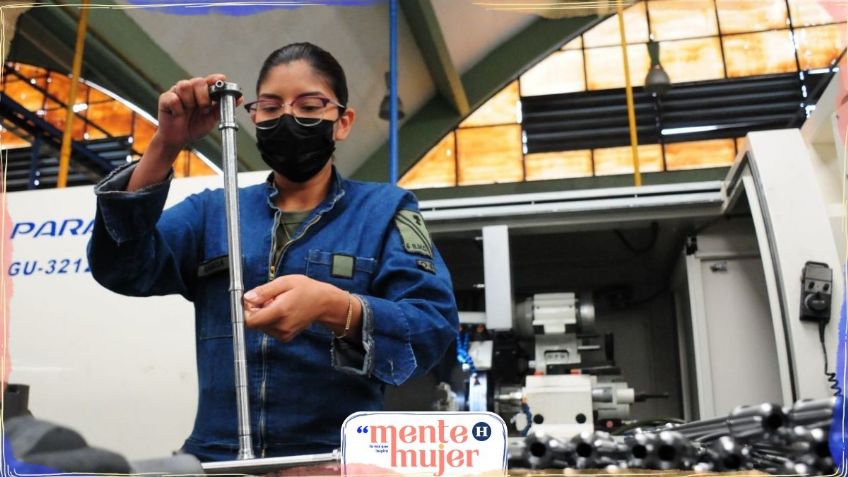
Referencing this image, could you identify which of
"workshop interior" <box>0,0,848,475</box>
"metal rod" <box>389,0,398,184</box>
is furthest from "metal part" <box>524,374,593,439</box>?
"metal rod" <box>389,0,398,184</box>

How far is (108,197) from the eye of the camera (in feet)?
2.08

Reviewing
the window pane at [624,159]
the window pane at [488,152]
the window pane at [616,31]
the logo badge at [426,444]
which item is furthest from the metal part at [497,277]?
the logo badge at [426,444]

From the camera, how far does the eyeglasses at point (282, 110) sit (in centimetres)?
69

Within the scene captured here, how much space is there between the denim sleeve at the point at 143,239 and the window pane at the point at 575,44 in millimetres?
481

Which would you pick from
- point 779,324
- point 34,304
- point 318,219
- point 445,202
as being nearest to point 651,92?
point 779,324

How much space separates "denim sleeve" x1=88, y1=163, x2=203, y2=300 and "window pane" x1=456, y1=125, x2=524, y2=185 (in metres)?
0.71

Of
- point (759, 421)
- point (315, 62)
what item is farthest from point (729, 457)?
point (315, 62)

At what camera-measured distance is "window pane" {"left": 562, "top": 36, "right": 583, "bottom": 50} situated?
905mm

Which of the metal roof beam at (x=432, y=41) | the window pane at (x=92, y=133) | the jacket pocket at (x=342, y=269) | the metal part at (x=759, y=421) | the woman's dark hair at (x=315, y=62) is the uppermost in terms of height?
the metal roof beam at (x=432, y=41)

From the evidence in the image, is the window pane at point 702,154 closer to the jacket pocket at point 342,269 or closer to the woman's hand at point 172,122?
the jacket pocket at point 342,269

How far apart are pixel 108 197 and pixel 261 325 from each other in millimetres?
203

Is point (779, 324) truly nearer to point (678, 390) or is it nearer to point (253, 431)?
point (678, 390)

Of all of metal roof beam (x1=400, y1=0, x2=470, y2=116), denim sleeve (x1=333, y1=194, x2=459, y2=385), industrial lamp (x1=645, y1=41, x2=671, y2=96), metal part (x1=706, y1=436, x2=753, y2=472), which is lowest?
metal part (x1=706, y1=436, x2=753, y2=472)

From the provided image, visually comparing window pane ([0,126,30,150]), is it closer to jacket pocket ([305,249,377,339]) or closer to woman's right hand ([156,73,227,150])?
woman's right hand ([156,73,227,150])
